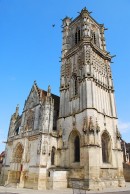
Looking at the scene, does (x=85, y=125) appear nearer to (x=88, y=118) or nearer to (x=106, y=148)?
(x=88, y=118)

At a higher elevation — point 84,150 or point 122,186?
point 84,150

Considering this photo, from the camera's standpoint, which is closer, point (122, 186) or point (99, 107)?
point (122, 186)

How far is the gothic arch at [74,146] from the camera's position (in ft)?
70.1

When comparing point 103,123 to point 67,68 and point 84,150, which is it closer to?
point 84,150

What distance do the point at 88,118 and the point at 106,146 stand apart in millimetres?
4873

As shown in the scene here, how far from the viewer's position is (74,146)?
2219cm

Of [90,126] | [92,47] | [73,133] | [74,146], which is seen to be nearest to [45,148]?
[74,146]

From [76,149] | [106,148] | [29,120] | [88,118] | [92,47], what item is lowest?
[76,149]

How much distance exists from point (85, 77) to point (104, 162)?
11313mm

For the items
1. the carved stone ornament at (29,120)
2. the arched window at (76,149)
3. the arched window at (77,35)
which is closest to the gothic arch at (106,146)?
the arched window at (76,149)

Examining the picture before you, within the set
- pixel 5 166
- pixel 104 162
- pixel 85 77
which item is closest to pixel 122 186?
pixel 104 162

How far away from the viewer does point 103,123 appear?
73.6 ft

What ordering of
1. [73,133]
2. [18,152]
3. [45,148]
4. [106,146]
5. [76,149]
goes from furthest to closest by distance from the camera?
[18,152] < [73,133] < [106,146] < [76,149] < [45,148]

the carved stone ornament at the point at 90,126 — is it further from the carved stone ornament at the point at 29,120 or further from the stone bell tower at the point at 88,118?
the carved stone ornament at the point at 29,120
